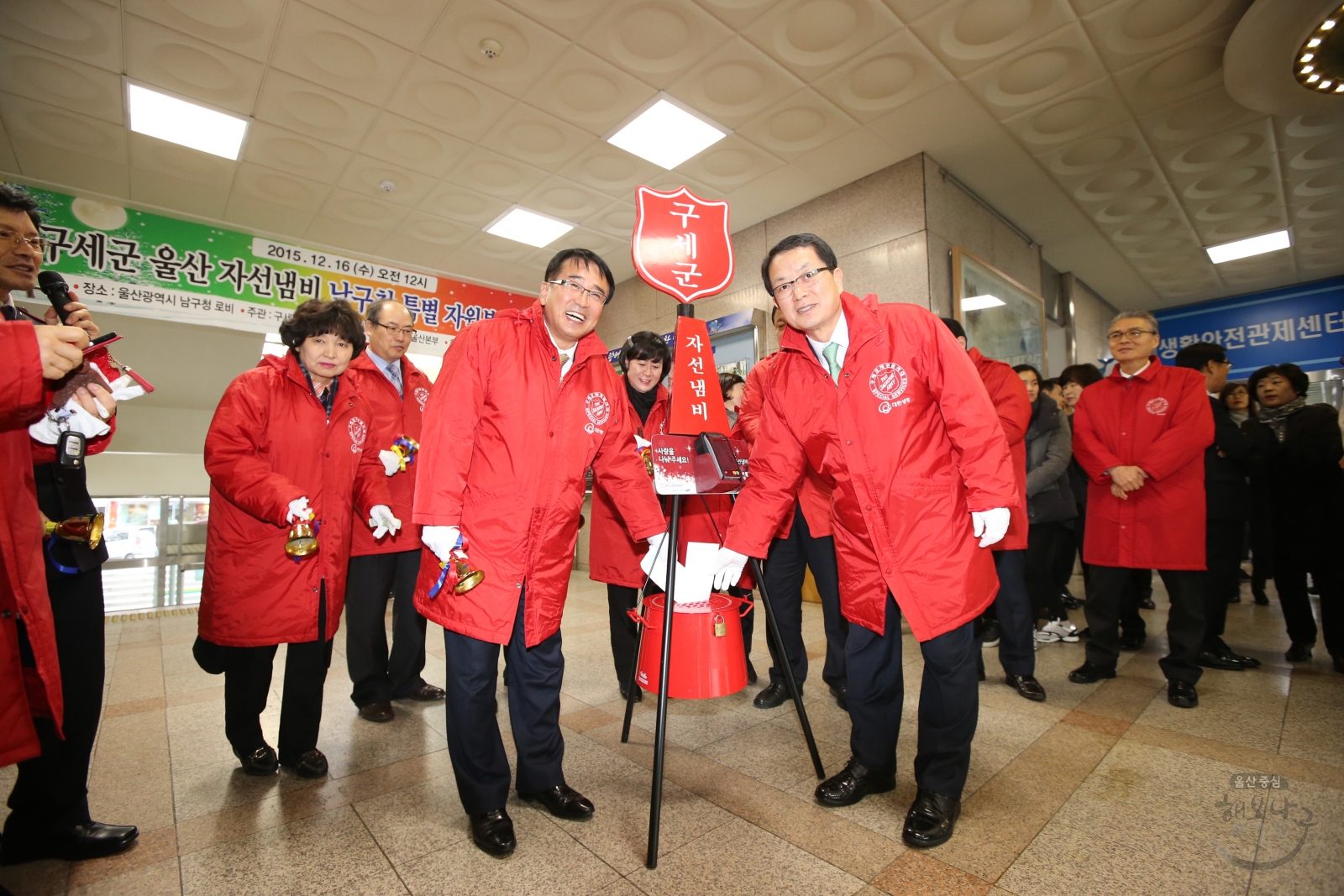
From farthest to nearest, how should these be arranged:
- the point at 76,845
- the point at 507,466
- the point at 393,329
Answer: the point at 393,329, the point at 507,466, the point at 76,845

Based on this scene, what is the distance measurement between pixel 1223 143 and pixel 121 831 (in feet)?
23.6

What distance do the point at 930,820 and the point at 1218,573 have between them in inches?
100

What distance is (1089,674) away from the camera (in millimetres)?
2736

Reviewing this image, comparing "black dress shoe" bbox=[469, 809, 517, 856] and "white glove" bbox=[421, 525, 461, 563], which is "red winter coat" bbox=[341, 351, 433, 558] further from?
"black dress shoe" bbox=[469, 809, 517, 856]

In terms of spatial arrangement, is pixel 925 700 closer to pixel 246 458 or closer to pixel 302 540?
pixel 302 540

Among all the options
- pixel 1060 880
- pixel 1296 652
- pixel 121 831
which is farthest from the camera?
pixel 1296 652

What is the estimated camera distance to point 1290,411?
3156mm

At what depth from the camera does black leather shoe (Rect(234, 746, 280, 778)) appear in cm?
199

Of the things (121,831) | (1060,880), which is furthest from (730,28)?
(121,831)

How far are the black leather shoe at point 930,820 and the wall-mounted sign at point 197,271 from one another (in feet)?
19.0

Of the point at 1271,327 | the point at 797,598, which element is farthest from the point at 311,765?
the point at 1271,327

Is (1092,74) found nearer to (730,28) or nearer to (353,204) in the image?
(730,28)

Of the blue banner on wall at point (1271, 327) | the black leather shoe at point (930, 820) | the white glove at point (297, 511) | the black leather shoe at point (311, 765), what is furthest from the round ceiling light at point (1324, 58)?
the black leather shoe at point (311, 765)

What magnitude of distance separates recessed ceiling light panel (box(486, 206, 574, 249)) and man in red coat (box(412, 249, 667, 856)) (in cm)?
425
